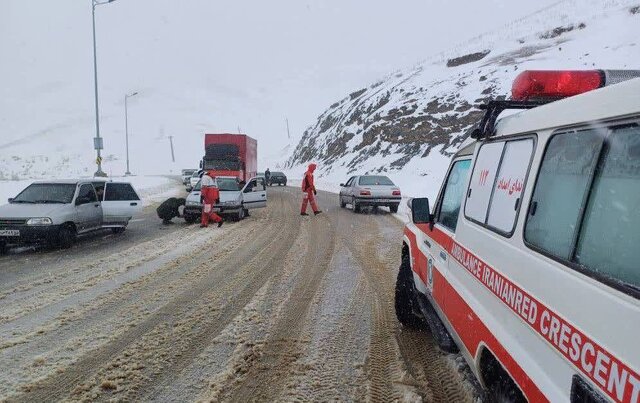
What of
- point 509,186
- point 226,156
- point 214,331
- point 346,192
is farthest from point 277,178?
point 509,186

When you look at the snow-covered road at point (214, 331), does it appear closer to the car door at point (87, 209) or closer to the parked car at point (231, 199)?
the car door at point (87, 209)

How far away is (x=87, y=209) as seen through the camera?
A: 10.7 metres

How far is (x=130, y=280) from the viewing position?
6973mm

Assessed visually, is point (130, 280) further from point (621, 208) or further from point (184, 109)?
point (184, 109)

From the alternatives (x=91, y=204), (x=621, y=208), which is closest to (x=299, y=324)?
(x=621, y=208)

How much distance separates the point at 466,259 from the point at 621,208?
1.43 m

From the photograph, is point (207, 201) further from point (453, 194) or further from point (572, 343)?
point (572, 343)

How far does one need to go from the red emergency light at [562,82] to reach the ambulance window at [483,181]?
0.48 m

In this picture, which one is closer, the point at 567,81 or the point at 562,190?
the point at 562,190

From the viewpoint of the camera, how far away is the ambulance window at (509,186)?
2.42 m

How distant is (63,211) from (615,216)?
10338mm

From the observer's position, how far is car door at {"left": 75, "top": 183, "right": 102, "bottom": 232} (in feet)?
34.1

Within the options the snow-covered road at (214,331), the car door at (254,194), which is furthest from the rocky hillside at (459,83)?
the snow-covered road at (214,331)

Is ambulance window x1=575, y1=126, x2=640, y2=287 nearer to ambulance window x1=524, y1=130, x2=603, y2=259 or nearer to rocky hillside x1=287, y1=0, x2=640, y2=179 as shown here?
ambulance window x1=524, y1=130, x2=603, y2=259
